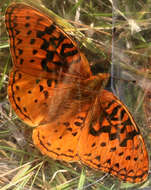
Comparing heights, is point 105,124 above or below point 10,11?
below

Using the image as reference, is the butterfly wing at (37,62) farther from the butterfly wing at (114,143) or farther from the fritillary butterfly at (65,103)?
the butterfly wing at (114,143)

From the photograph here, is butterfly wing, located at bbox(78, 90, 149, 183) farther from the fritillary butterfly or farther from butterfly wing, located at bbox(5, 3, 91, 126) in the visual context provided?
butterfly wing, located at bbox(5, 3, 91, 126)

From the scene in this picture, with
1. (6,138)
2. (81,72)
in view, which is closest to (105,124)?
(81,72)

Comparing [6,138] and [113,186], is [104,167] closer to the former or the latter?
[113,186]

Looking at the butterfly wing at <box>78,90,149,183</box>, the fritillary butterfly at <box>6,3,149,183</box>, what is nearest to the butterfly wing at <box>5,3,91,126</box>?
the fritillary butterfly at <box>6,3,149,183</box>

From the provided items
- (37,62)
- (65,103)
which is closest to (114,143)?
(65,103)

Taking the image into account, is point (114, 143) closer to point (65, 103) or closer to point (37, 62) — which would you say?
point (65, 103)
